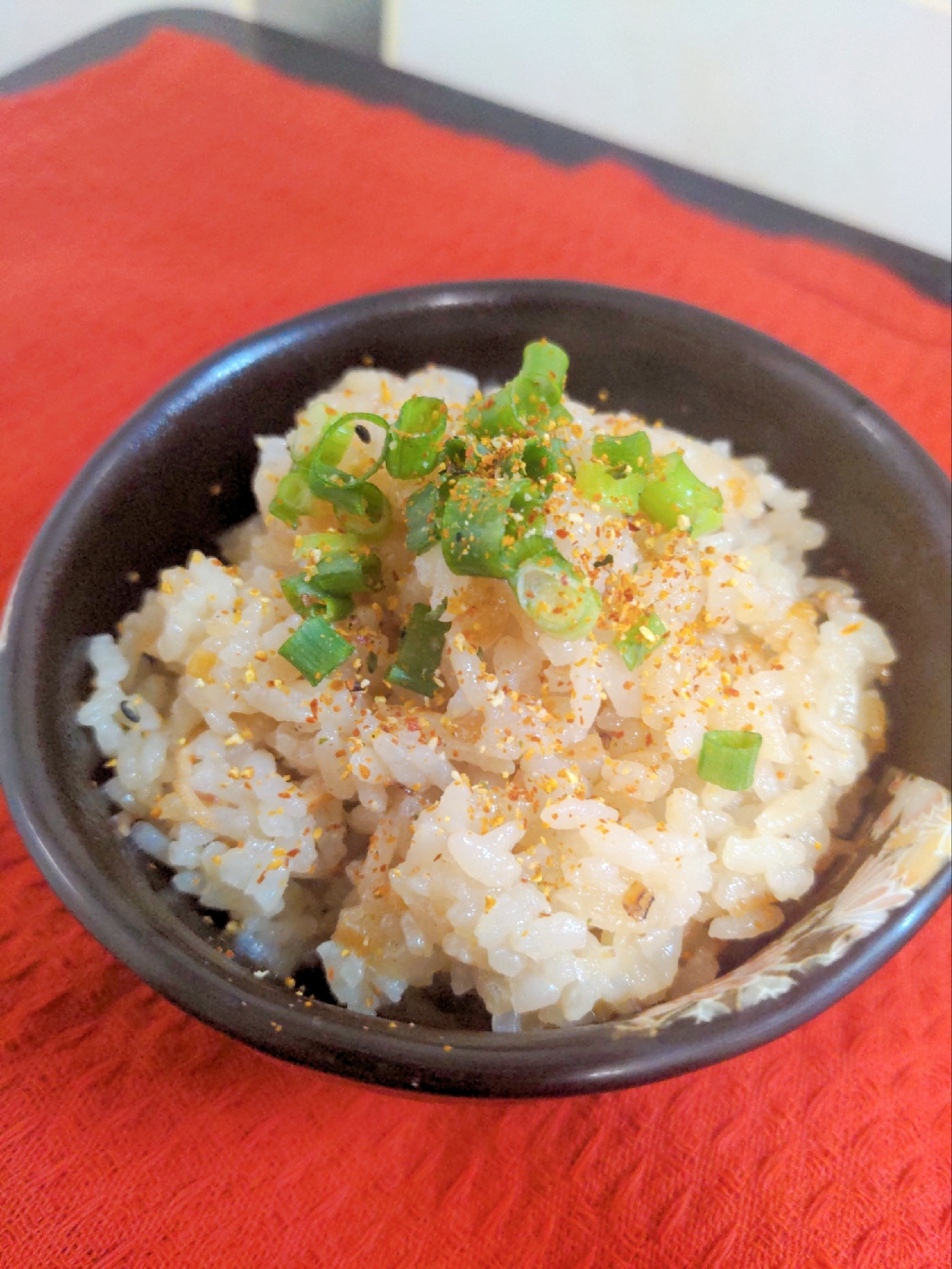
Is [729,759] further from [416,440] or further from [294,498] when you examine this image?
[294,498]

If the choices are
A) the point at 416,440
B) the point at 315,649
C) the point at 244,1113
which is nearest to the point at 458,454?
the point at 416,440

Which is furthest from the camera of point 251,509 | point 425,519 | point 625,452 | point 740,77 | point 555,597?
point 740,77

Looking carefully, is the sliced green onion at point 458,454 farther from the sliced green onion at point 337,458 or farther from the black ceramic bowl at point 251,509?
the black ceramic bowl at point 251,509

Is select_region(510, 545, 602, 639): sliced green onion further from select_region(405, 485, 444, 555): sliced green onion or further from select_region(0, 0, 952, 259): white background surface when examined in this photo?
select_region(0, 0, 952, 259): white background surface

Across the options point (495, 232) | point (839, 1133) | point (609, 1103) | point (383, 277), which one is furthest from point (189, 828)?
point (495, 232)

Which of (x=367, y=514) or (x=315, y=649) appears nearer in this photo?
(x=315, y=649)

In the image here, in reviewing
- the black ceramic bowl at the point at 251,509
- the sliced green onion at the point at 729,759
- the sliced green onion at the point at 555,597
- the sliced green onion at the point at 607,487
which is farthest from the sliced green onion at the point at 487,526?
the black ceramic bowl at the point at 251,509

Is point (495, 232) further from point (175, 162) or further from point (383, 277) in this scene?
point (175, 162)

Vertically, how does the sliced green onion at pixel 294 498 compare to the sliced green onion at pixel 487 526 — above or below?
below
